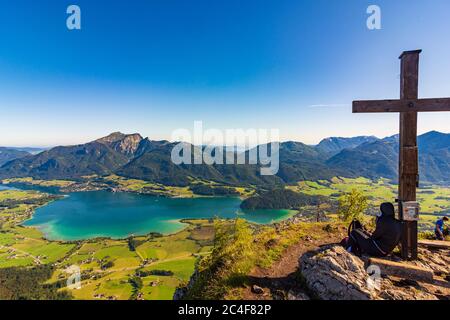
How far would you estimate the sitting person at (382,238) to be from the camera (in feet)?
23.4

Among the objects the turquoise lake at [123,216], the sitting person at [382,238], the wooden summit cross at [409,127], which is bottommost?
the turquoise lake at [123,216]

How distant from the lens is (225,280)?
6.94 metres

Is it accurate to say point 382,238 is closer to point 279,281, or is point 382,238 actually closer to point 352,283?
point 352,283

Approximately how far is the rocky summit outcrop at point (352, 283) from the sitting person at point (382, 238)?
69 centimetres

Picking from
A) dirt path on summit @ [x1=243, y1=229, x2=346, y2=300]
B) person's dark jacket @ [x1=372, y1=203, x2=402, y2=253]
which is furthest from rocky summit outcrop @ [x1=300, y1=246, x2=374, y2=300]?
person's dark jacket @ [x1=372, y1=203, x2=402, y2=253]

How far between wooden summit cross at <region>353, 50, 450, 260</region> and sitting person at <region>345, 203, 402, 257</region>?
1.08 feet

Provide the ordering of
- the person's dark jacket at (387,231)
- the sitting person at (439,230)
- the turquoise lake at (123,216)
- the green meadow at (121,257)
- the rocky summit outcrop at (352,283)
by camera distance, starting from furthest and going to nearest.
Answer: the turquoise lake at (123,216)
the green meadow at (121,257)
the sitting person at (439,230)
the person's dark jacket at (387,231)
the rocky summit outcrop at (352,283)

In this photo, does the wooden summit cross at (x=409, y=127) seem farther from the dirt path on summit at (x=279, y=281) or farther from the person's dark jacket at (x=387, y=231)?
the dirt path on summit at (x=279, y=281)

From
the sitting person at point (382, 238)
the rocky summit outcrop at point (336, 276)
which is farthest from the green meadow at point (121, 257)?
the rocky summit outcrop at point (336, 276)

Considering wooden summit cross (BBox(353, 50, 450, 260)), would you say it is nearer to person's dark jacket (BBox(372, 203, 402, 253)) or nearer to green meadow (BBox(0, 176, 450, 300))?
person's dark jacket (BBox(372, 203, 402, 253))

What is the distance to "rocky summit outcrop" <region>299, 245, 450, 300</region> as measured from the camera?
5605 millimetres
